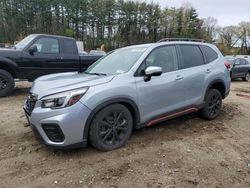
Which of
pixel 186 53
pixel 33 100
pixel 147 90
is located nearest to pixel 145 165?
pixel 147 90

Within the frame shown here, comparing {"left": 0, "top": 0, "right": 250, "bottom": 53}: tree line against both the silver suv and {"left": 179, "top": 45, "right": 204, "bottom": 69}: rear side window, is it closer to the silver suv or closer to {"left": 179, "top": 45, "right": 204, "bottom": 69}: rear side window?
{"left": 179, "top": 45, "right": 204, "bottom": 69}: rear side window

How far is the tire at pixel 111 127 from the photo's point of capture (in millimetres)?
3973

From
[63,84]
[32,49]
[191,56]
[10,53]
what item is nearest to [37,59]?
[32,49]

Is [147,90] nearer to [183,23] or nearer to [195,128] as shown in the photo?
[195,128]

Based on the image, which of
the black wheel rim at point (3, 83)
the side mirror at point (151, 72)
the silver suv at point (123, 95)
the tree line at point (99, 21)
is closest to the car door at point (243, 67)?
the silver suv at point (123, 95)

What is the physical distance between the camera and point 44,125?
381 centimetres

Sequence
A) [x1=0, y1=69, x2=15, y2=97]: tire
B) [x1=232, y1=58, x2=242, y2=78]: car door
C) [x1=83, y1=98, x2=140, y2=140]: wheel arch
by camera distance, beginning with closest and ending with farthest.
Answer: [x1=83, y1=98, x2=140, y2=140]: wheel arch < [x1=0, y1=69, x2=15, y2=97]: tire < [x1=232, y1=58, x2=242, y2=78]: car door

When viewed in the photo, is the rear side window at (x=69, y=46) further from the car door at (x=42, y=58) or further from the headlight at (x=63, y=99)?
the headlight at (x=63, y=99)

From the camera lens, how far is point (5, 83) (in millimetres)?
8062

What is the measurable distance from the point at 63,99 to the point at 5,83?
16.6ft

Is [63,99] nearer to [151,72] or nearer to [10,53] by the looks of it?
[151,72]

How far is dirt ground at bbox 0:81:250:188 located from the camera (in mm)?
3430

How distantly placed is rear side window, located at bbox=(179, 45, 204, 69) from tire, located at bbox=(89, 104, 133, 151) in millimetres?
1743

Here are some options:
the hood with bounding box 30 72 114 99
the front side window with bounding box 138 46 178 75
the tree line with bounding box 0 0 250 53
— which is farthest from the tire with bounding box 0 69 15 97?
the tree line with bounding box 0 0 250 53
